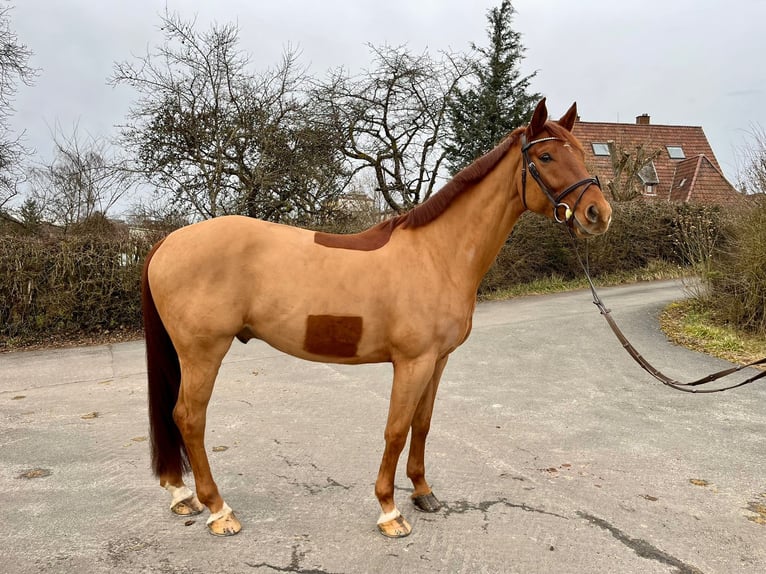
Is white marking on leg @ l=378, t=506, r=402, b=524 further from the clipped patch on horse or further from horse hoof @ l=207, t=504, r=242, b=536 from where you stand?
the clipped patch on horse

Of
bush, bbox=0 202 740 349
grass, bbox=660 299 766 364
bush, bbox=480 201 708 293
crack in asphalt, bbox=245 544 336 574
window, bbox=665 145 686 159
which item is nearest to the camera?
crack in asphalt, bbox=245 544 336 574

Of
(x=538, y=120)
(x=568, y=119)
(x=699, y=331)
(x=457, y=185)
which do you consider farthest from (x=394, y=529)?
(x=699, y=331)

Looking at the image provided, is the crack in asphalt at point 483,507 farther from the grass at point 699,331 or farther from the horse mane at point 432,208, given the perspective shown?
the grass at point 699,331

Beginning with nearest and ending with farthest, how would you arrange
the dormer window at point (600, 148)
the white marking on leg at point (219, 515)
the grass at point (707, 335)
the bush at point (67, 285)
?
the white marking on leg at point (219, 515)
the grass at point (707, 335)
the bush at point (67, 285)
the dormer window at point (600, 148)

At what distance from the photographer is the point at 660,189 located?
23438 millimetres

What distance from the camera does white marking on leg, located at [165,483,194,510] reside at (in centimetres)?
274

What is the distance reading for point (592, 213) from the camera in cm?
228

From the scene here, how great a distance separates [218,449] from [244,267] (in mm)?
1884

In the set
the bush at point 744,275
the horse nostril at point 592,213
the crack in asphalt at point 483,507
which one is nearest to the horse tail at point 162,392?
the crack in asphalt at point 483,507

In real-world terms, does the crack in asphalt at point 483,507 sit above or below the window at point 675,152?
below

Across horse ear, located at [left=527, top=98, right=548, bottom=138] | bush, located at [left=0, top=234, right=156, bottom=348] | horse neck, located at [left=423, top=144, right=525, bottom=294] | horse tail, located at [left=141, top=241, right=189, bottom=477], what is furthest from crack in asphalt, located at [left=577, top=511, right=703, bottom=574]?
bush, located at [left=0, top=234, right=156, bottom=348]

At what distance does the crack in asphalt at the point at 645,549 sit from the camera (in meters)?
2.28

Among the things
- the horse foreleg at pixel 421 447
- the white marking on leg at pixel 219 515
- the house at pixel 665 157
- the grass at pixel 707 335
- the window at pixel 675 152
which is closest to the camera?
the white marking on leg at pixel 219 515

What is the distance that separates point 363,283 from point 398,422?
2.51 ft
